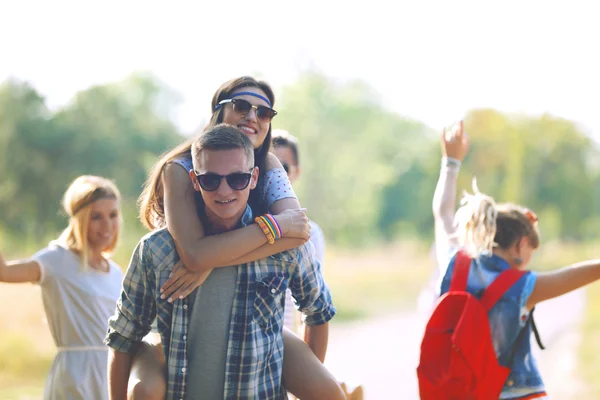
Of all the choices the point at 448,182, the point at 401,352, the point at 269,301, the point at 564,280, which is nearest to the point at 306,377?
the point at 269,301

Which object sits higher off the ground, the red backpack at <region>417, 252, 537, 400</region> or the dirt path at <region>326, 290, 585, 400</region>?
the red backpack at <region>417, 252, 537, 400</region>

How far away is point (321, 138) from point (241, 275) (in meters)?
22.0

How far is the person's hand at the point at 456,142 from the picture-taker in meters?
4.11

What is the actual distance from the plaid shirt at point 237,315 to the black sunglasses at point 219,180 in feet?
0.74

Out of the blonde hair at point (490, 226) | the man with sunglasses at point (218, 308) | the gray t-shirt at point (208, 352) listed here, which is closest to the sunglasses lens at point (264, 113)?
the man with sunglasses at point (218, 308)

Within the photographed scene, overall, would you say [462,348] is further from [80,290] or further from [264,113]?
[80,290]

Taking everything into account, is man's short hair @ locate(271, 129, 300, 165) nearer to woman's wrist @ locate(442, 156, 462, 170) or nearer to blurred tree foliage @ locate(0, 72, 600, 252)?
woman's wrist @ locate(442, 156, 462, 170)

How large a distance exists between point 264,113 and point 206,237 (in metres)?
0.75

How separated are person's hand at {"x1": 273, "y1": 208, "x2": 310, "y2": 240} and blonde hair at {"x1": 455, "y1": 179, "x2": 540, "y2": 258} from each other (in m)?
1.31

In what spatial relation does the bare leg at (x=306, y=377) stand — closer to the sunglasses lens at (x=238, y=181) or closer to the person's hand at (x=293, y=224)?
the person's hand at (x=293, y=224)

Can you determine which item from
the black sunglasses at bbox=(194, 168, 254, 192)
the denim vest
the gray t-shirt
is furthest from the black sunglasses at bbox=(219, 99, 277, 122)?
the denim vest

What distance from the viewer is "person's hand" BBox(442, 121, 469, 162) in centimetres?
411

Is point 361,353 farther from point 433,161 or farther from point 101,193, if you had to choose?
point 433,161

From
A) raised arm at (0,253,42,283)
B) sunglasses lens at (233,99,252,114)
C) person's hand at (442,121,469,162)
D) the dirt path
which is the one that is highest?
sunglasses lens at (233,99,252,114)
